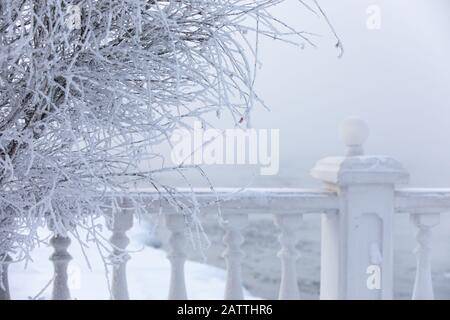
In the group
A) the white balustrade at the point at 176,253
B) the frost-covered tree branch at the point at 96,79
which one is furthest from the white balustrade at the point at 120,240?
the frost-covered tree branch at the point at 96,79

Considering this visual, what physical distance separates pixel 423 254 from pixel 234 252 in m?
0.63

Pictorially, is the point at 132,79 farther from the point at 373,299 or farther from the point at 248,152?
the point at 373,299

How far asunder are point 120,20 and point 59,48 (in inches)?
3.1

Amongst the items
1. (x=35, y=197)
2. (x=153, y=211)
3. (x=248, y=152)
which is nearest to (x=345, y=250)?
(x=248, y=152)

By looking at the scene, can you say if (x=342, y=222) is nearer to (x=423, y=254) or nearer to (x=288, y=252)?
(x=288, y=252)

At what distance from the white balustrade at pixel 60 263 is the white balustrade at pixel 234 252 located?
0.48 meters

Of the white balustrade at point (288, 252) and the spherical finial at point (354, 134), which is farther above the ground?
the spherical finial at point (354, 134)

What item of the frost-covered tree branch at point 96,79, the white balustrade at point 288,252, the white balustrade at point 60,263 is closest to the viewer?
the frost-covered tree branch at point 96,79

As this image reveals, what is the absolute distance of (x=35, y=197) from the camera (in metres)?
0.70

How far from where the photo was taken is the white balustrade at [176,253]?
5.29 feet

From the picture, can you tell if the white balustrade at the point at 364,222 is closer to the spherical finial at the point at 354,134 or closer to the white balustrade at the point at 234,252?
the spherical finial at the point at 354,134

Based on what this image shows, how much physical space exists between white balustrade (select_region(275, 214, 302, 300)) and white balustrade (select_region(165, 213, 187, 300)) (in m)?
0.31

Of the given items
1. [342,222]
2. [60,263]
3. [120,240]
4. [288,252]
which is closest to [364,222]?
[342,222]

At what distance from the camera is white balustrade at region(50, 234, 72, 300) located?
1538 millimetres
